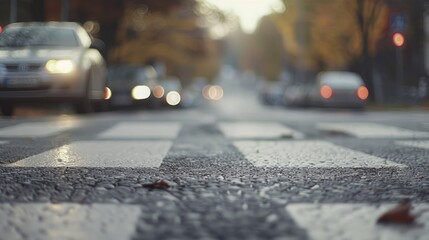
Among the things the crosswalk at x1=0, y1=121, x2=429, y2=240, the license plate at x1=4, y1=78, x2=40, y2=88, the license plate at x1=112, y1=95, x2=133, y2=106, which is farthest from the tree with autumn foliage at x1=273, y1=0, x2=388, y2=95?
the license plate at x1=4, y1=78, x2=40, y2=88

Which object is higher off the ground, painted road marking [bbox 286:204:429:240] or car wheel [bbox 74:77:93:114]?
painted road marking [bbox 286:204:429:240]

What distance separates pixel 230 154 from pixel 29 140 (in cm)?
223

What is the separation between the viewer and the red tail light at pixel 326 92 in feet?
65.2

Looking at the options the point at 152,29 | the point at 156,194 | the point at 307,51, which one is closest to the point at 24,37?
the point at 156,194

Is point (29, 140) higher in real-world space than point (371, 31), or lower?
lower

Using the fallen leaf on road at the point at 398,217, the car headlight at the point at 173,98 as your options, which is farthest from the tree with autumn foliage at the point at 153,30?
the fallen leaf on road at the point at 398,217

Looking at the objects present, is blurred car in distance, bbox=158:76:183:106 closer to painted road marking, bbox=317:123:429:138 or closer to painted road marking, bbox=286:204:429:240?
painted road marking, bbox=317:123:429:138

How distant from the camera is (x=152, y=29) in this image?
2812cm

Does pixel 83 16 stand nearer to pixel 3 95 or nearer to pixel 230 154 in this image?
pixel 3 95

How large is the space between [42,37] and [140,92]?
10.4m

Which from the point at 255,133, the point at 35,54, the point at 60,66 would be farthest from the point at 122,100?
the point at 255,133

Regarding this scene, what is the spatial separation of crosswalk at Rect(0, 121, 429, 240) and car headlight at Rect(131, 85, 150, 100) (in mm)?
11833

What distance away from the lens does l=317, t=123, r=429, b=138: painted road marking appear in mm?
6523

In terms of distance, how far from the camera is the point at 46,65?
351 inches
